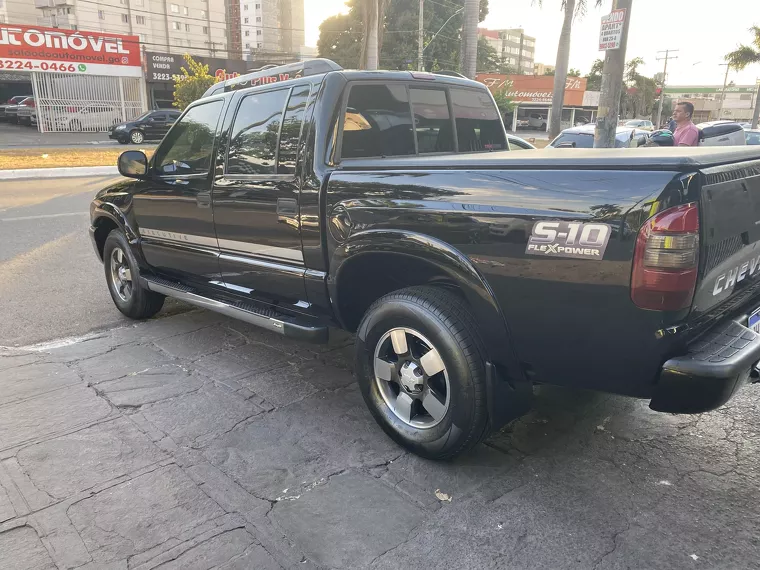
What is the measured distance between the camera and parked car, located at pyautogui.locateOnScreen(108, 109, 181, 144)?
87.8 ft

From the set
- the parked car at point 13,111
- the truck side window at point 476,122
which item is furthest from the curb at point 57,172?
the parked car at point 13,111

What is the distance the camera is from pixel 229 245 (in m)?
4.14

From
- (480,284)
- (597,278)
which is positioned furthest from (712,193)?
(480,284)

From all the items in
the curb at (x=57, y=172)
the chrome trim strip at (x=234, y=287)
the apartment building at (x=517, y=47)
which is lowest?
the curb at (x=57, y=172)

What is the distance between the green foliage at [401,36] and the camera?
47.5m

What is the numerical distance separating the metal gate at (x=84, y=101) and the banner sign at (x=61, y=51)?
0.63 meters

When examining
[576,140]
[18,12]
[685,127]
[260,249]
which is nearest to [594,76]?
[18,12]

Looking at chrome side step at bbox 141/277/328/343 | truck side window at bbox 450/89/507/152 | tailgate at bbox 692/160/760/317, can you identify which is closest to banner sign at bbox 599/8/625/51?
truck side window at bbox 450/89/507/152

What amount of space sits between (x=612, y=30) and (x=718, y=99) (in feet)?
409

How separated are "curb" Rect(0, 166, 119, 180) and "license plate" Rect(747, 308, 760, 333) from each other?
16577 millimetres

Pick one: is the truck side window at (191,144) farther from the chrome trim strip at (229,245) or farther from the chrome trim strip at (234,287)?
the chrome trim strip at (234,287)

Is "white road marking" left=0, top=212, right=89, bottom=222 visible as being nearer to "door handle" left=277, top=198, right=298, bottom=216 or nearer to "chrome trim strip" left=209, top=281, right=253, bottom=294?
"chrome trim strip" left=209, top=281, right=253, bottom=294

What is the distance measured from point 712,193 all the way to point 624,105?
81002 mm

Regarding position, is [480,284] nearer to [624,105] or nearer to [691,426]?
[691,426]
